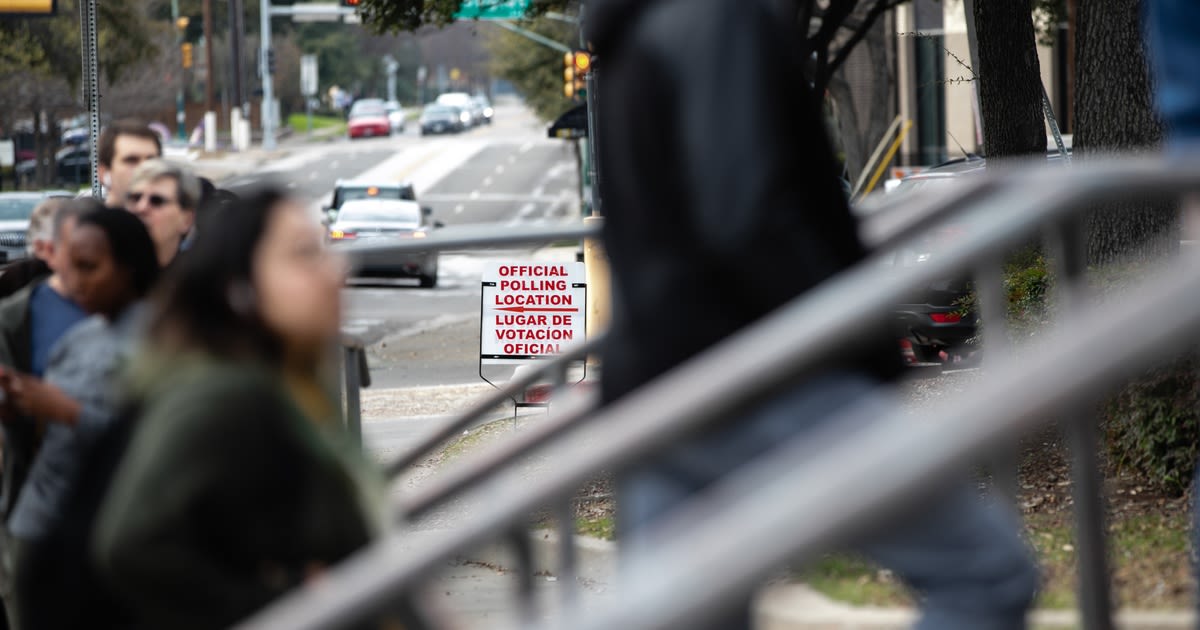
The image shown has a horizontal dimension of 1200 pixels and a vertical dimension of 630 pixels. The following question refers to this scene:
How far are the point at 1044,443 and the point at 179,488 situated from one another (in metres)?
6.64

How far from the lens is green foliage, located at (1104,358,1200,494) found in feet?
23.0

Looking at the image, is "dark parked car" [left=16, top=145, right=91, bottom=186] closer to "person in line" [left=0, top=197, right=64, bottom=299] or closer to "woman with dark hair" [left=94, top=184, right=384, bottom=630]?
"person in line" [left=0, top=197, right=64, bottom=299]

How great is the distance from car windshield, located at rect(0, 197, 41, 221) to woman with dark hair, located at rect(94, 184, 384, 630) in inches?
1042

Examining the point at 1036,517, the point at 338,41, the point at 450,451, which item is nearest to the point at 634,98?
the point at 1036,517

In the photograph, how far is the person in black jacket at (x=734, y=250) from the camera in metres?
2.80

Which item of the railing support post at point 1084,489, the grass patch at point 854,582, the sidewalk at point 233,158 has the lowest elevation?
the grass patch at point 854,582

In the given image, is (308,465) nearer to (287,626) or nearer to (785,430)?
(287,626)

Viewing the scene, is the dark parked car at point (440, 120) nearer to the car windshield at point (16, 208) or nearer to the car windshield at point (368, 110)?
the car windshield at point (368, 110)

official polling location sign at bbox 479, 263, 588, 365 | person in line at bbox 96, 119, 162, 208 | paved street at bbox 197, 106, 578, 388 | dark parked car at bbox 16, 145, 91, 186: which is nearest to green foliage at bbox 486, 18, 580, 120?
paved street at bbox 197, 106, 578, 388

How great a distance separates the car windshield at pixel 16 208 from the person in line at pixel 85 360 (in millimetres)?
25021

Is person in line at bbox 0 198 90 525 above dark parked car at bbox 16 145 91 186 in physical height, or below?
below

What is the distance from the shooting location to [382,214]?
3152 cm

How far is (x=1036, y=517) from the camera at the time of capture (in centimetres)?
726

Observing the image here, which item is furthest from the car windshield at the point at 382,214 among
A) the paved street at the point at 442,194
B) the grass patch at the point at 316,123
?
the grass patch at the point at 316,123
